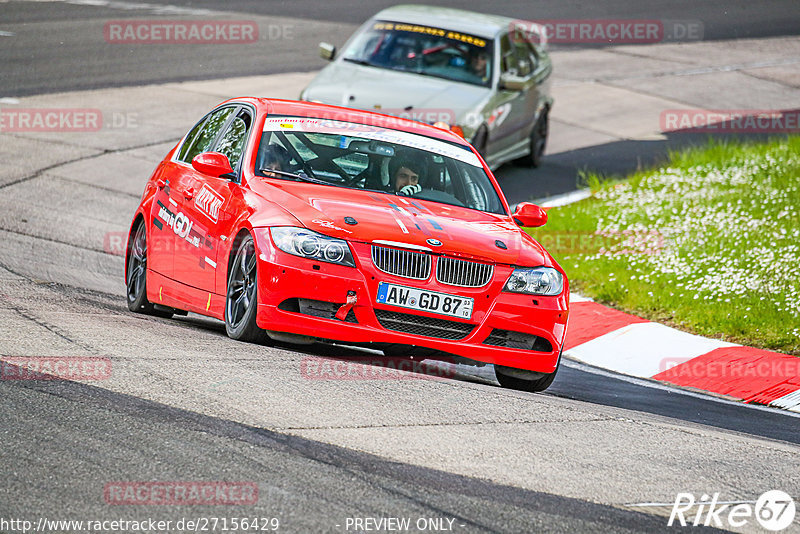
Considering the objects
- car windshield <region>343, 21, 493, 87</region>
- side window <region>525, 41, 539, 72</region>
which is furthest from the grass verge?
car windshield <region>343, 21, 493, 87</region>

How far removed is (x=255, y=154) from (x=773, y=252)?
18.7 ft

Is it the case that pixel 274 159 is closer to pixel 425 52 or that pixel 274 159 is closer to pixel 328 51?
pixel 425 52

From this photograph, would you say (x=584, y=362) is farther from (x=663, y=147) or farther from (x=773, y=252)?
(x=663, y=147)

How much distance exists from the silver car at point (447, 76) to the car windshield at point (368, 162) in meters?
4.66

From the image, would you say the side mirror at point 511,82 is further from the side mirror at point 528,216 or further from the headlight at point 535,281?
the headlight at point 535,281

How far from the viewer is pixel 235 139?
8.34 meters

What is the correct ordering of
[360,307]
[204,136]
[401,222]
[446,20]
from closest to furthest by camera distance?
[360,307] < [401,222] < [204,136] < [446,20]

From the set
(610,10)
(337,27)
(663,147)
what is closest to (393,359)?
(663,147)

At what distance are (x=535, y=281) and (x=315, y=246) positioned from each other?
1353 mm

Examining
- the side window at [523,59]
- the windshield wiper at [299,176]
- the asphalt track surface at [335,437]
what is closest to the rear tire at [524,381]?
the asphalt track surface at [335,437]

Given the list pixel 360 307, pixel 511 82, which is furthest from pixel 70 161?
pixel 360 307

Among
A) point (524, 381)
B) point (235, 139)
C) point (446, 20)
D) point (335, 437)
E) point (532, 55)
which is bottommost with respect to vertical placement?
point (524, 381)

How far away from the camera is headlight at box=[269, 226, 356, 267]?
681 cm

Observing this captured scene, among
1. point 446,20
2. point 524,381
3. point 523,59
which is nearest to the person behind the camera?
point 524,381
